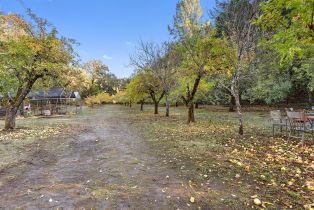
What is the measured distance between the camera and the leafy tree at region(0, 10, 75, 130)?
13.3 m

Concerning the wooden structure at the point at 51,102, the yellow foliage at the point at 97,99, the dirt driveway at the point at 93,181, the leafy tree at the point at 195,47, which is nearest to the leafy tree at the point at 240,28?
the leafy tree at the point at 195,47

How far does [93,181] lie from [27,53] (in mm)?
10077

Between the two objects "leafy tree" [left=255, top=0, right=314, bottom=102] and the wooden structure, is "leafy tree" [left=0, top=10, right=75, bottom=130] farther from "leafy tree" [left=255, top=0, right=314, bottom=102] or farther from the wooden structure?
"leafy tree" [left=255, top=0, right=314, bottom=102]

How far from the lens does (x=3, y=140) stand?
11438mm

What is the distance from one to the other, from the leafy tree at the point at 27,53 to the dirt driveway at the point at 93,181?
625 centimetres

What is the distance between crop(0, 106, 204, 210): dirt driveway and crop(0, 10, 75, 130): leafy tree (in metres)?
6.25

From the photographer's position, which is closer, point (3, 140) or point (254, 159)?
point (254, 159)

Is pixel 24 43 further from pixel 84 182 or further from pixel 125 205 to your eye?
pixel 125 205

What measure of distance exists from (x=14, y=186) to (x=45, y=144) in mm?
5320

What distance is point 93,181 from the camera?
19.1ft

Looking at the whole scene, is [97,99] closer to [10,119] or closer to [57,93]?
[57,93]

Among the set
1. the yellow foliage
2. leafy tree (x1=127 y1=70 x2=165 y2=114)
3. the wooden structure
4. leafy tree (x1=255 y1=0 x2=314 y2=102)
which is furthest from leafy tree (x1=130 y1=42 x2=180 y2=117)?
the yellow foliage

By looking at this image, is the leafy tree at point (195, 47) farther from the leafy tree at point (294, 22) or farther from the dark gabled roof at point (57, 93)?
the dark gabled roof at point (57, 93)

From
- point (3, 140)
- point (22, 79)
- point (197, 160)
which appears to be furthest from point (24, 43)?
point (197, 160)
